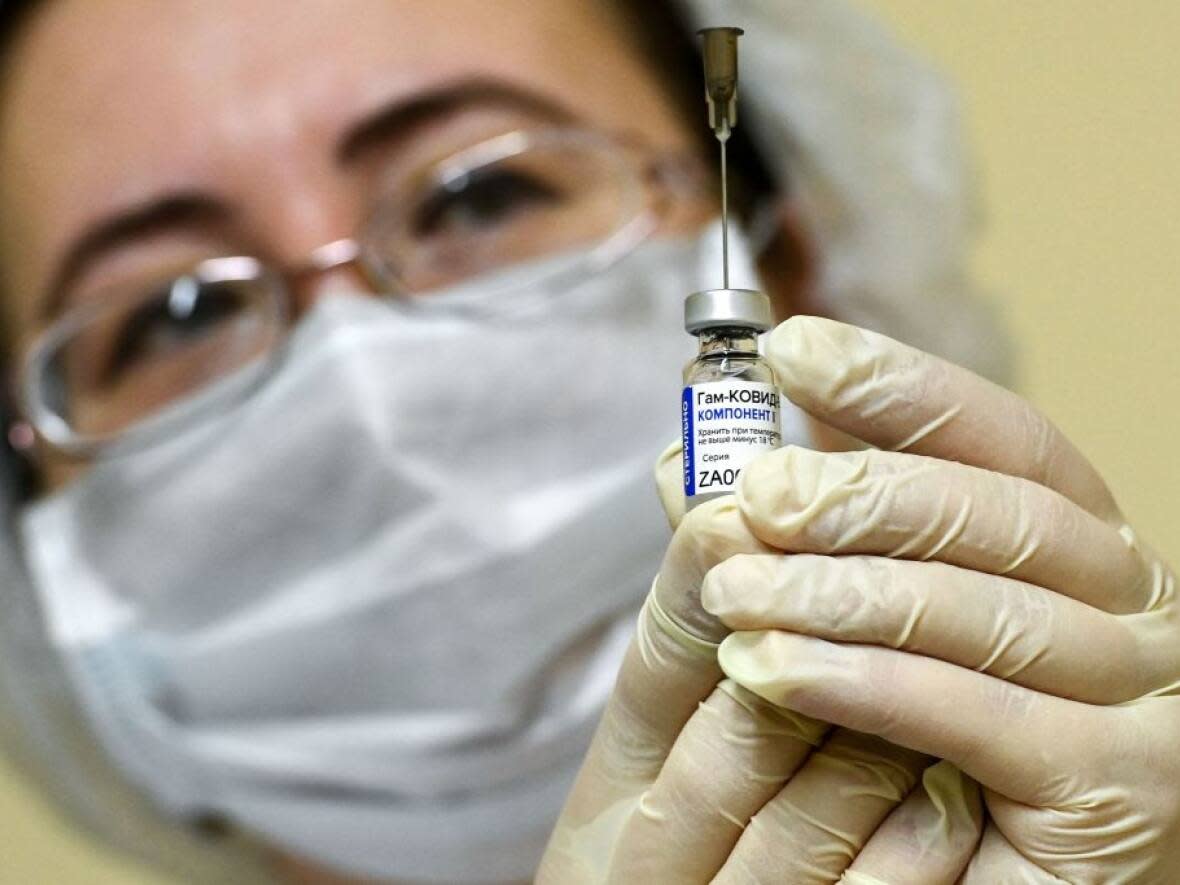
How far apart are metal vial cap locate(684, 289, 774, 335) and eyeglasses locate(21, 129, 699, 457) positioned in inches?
19.8

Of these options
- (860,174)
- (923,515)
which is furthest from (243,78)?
(923,515)

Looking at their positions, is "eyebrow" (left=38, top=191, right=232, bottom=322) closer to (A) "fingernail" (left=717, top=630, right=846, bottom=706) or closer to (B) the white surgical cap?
(B) the white surgical cap

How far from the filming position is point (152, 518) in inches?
46.8

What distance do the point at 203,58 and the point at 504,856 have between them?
2.61 feet

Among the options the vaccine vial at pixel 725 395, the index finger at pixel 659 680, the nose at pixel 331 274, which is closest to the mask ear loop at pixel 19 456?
the nose at pixel 331 274

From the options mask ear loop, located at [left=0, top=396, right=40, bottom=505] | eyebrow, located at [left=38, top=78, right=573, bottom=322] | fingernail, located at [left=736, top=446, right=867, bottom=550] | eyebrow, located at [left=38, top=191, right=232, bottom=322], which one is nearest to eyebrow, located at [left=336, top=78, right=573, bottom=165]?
eyebrow, located at [left=38, top=78, right=573, bottom=322]

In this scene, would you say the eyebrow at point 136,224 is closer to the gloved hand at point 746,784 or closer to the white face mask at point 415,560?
the white face mask at point 415,560

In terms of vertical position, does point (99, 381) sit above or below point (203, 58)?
below

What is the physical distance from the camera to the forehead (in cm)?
117

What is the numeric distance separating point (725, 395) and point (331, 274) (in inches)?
23.8

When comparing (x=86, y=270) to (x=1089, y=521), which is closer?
(x=1089, y=521)

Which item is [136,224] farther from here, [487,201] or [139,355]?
[487,201]

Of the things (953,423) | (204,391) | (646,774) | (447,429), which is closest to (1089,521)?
(953,423)

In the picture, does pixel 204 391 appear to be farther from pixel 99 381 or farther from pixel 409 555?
pixel 409 555
